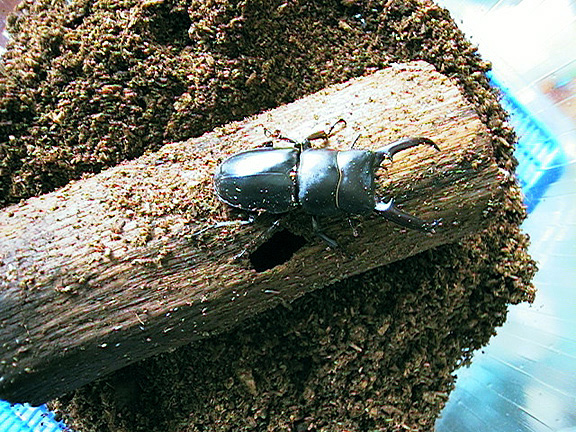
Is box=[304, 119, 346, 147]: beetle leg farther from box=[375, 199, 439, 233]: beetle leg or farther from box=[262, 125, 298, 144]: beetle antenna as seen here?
box=[375, 199, 439, 233]: beetle leg

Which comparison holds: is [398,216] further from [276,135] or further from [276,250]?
[276,135]

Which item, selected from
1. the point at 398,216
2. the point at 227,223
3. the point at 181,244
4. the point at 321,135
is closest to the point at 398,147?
the point at 398,216

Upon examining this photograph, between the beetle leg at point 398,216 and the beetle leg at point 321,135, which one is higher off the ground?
the beetle leg at point 321,135

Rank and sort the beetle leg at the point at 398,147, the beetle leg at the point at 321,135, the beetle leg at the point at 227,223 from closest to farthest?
the beetle leg at the point at 398,147 → the beetle leg at the point at 227,223 → the beetle leg at the point at 321,135

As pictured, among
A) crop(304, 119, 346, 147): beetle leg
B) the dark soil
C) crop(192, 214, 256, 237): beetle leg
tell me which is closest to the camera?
crop(192, 214, 256, 237): beetle leg

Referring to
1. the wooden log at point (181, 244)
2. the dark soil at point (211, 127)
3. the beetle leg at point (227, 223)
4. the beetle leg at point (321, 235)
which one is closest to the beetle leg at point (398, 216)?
the wooden log at point (181, 244)

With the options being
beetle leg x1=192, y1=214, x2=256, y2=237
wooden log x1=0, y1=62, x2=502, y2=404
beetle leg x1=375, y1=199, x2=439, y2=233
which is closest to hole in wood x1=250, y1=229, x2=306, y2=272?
wooden log x1=0, y1=62, x2=502, y2=404

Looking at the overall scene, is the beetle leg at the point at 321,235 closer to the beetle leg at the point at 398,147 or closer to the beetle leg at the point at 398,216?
the beetle leg at the point at 398,216
